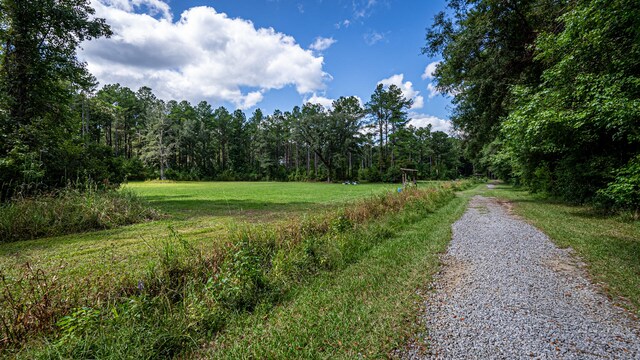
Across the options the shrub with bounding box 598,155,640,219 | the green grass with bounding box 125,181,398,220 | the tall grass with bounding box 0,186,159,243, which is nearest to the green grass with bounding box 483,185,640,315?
the shrub with bounding box 598,155,640,219

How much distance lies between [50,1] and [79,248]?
37.9ft

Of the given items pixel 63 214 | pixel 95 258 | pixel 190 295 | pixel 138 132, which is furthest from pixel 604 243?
pixel 138 132

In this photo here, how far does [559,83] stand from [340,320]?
35.2 ft

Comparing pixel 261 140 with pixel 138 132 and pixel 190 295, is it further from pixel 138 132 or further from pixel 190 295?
pixel 190 295

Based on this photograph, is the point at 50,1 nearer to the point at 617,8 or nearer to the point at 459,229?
the point at 459,229

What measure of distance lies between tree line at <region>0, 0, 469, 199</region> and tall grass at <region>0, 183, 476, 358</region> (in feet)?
27.4

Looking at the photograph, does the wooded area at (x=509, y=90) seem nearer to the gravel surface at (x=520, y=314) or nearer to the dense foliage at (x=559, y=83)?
the dense foliage at (x=559, y=83)

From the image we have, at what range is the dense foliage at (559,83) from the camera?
21.7 feet

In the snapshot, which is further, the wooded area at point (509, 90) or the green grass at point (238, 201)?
the green grass at point (238, 201)

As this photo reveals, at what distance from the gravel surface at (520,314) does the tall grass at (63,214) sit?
9504 millimetres

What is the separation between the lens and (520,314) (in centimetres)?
298

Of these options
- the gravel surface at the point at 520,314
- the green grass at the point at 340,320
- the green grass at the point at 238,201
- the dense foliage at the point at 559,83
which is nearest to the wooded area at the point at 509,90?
the dense foliage at the point at 559,83

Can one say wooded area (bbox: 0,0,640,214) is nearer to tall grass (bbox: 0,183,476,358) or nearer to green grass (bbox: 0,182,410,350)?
green grass (bbox: 0,182,410,350)

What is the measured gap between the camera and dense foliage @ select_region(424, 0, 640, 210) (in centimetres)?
662
